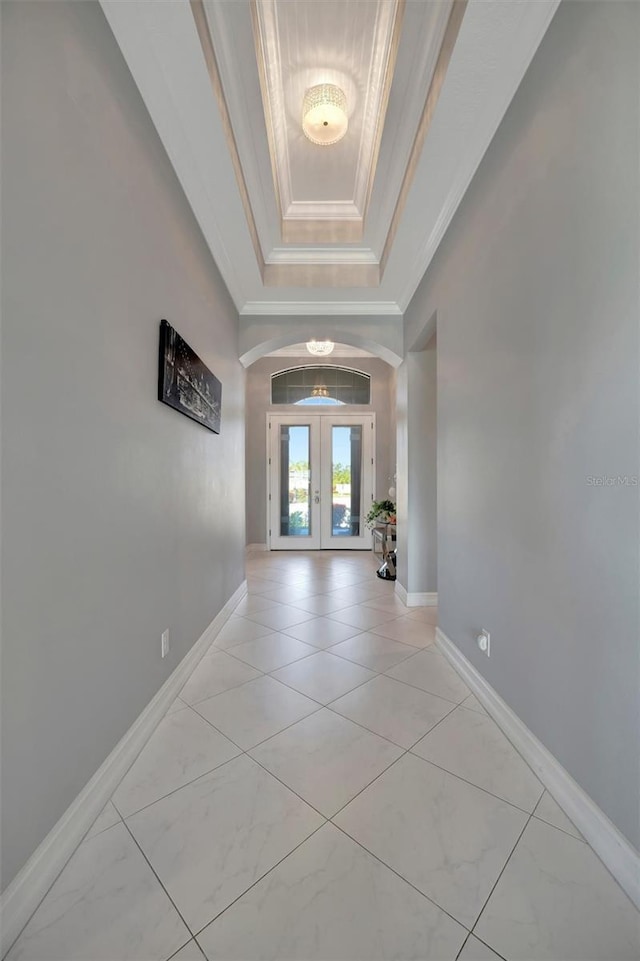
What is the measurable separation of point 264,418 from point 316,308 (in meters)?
3.12

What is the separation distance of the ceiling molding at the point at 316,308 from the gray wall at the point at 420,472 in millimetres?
503

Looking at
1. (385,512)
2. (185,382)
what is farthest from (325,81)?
(385,512)

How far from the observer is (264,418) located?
635 centimetres

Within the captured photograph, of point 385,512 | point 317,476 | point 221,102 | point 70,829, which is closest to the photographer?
point 70,829

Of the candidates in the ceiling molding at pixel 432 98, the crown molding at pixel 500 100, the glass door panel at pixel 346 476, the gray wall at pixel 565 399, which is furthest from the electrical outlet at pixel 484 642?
the glass door panel at pixel 346 476

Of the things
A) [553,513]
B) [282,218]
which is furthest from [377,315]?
[553,513]

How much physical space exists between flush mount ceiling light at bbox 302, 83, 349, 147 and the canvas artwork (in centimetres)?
136

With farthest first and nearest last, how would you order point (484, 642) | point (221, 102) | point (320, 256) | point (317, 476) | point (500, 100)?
point (317, 476)
point (320, 256)
point (484, 642)
point (221, 102)
point (500, 100)

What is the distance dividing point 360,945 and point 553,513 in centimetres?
132

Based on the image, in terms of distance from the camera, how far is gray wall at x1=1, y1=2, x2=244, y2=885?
91 cm

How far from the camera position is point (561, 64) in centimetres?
126

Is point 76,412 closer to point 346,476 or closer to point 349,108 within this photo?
point 349,108

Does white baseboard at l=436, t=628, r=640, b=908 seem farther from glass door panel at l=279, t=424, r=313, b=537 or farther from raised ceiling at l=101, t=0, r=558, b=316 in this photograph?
glass door panel at l=279, t=424, r=313, b=537

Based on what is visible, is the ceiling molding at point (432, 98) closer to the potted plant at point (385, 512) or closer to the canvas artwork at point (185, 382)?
the canvas artwork at point (185, 382)
